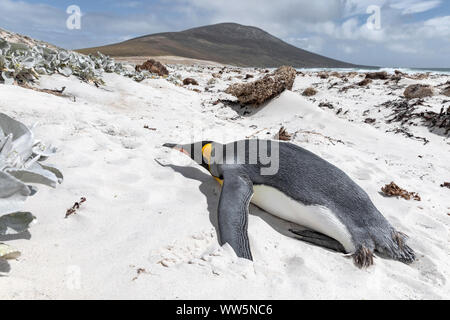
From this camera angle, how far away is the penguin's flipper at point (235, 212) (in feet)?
5.90

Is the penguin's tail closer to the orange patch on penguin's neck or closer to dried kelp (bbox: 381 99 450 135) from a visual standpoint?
the orange patch on penguin's neck

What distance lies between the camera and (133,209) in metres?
2.04

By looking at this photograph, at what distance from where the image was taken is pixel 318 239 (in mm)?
2129

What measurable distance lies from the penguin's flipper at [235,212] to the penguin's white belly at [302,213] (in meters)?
0.19

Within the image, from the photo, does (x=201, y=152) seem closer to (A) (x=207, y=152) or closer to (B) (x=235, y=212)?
(A) (x=207, y=152)

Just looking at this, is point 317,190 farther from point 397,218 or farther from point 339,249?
point 397,218

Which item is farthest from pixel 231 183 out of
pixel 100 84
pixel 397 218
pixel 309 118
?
pixel 100 84

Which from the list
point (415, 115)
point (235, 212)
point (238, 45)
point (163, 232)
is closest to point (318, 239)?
point (235, 212)

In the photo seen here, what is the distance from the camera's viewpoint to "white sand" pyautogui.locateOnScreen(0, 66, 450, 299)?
1.39 m

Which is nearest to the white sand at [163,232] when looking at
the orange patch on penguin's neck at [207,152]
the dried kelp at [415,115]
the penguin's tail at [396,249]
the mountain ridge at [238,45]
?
the penguin's tail at [396,249]

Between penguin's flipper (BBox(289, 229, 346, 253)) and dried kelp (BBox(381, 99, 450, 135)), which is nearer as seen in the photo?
penguin's flipper (BBox(289, 229, 346, 253))

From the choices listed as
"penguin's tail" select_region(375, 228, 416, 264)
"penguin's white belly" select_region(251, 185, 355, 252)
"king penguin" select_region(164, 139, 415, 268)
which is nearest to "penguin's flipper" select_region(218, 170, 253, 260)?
"king penguin" select_region(164, 139, 415, 268)
